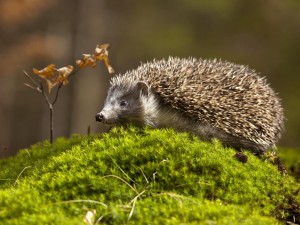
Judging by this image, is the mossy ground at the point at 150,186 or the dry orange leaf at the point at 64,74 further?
the dry orange leaf at the point at 64,74

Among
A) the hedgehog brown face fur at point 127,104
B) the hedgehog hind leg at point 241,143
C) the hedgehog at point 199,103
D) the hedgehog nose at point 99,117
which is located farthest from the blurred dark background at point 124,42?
the hedgehog hind leg at point 241,143

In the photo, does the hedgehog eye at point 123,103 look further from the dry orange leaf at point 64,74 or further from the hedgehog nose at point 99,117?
the dry orange leaf at point 64,74

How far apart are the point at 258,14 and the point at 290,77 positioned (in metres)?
2.93

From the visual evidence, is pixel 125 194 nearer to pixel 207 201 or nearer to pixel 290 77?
pixel 207 201

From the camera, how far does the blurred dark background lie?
69.7 feet

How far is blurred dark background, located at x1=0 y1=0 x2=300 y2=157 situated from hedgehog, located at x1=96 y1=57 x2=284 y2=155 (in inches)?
479

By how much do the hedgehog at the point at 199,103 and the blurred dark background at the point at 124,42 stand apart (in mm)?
12174

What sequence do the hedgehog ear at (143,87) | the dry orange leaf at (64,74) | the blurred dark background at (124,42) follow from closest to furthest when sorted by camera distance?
the hedgehog ear at (143,87) < the dry orange leaf at (64,74) < the blurred dark background at (124,42)

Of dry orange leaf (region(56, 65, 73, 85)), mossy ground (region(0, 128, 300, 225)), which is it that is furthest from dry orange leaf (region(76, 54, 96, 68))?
mossy ground (region(0, 128, 300, 225))

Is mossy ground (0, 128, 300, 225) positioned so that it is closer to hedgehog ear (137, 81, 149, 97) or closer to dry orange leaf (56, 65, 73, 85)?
hedgehog ear (137, 81, 149, 97)

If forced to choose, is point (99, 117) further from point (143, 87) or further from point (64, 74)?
point (64, 74)

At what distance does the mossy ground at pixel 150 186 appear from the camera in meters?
4.54

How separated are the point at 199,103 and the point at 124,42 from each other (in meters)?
20.6

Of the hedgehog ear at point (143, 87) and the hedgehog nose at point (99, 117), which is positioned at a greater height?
the hedgehog ear at point (143, 87)
